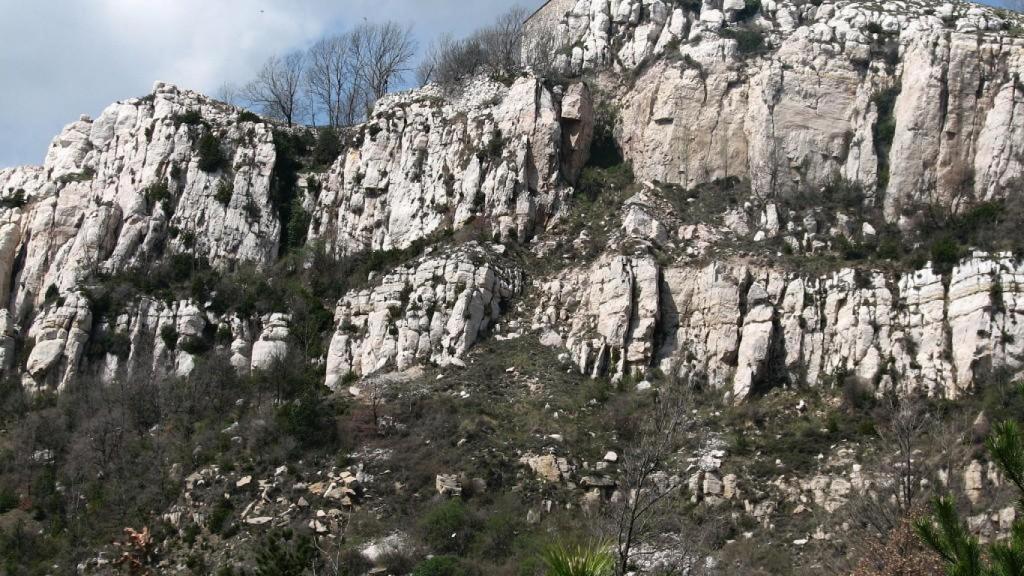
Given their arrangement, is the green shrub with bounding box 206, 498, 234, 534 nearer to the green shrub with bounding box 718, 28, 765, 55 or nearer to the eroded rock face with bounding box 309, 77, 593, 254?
the eroded rock face with bounding box 309, 77, 593, 254

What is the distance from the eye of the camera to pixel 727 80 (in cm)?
4531

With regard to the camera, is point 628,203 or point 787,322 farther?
point 628,203

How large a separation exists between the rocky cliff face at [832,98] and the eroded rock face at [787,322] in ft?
18.8

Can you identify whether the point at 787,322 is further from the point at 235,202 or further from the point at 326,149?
the point at 235,202

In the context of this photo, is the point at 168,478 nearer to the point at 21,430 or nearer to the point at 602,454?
the point at 21,430

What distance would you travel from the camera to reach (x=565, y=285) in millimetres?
39844

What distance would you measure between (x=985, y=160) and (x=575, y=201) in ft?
54.5

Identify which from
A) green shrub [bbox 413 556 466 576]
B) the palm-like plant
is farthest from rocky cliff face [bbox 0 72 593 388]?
the palm-like plant

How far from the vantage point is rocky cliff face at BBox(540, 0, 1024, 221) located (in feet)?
130

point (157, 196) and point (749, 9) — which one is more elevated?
point (749, 9)

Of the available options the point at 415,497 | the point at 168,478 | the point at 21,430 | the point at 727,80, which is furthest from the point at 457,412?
the point at 727,80

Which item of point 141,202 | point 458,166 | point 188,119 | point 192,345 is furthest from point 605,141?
point 141,202

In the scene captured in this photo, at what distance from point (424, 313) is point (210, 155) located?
16.6 metres

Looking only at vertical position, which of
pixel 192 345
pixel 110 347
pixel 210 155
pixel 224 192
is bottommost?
pixel 110 347
